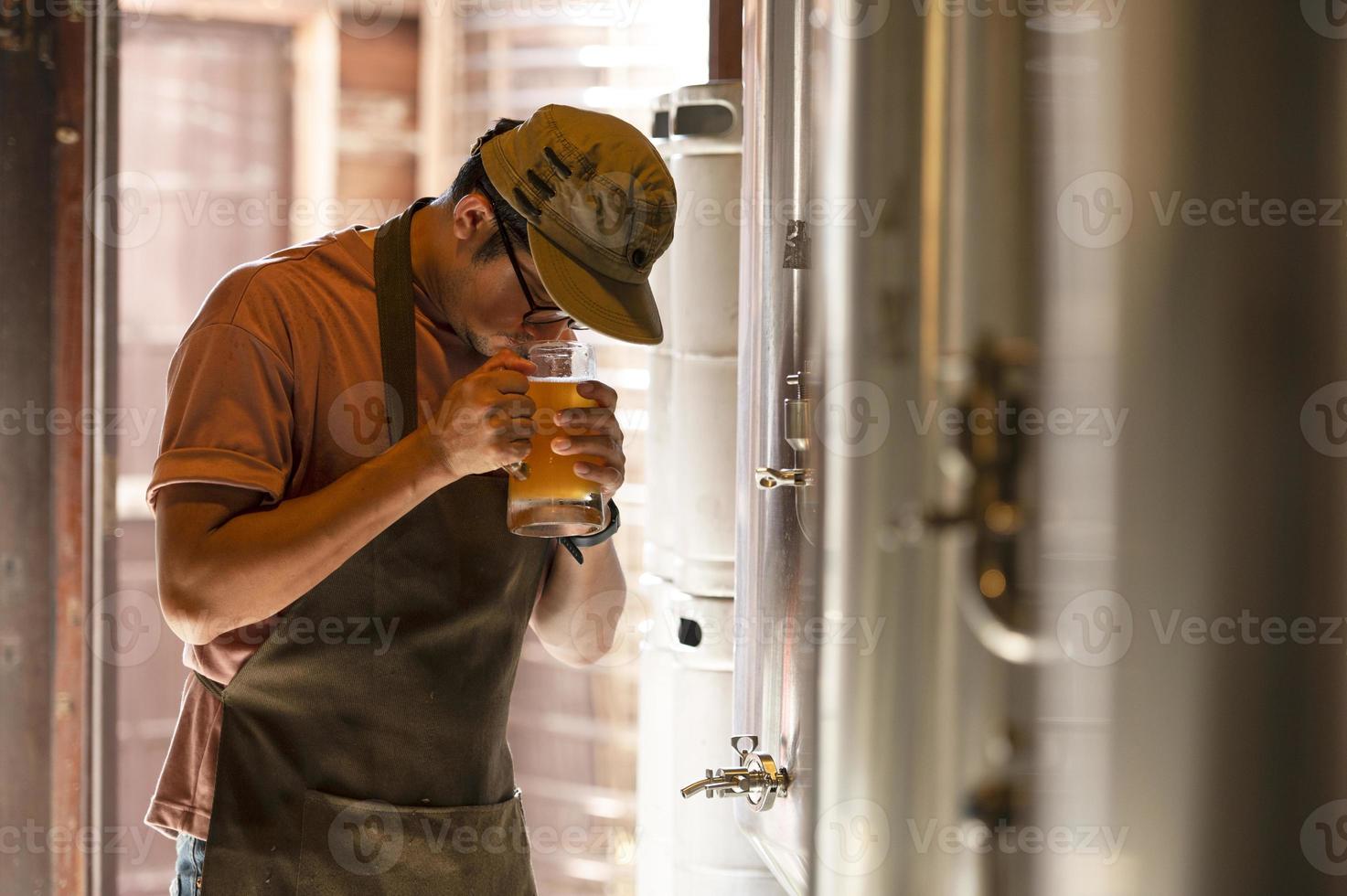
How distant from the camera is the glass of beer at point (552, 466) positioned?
1.53 meters

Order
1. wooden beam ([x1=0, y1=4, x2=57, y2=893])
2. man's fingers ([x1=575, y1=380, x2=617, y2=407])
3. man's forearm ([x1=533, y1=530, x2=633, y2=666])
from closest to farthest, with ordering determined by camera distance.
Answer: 1. man's fingers ([x1=575, y1=380, x2=617, y2=407])
2. man's forearm ([x1=533, y1=530, x2=633, y2=666])
3. wooden beam ([x1=0, y1=4, x2=57, y2=893])

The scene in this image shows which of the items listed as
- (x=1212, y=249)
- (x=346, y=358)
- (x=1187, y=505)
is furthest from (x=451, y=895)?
(x=1212, y=249)

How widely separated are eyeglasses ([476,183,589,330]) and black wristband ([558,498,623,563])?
0.86 feet

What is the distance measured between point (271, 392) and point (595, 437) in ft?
1.32

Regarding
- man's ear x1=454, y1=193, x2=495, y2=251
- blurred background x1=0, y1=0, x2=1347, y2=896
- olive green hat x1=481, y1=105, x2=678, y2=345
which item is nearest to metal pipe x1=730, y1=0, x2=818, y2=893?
blurred background x1=0, y1=0, x2=1347, y2=896

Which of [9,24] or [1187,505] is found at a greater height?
[9,24]

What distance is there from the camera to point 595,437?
1.53 m

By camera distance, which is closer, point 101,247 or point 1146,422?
point 1146,422

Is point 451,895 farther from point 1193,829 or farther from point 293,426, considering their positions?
point 1193,829

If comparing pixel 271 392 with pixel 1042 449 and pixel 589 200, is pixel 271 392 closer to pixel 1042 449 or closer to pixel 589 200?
pixel 589 200

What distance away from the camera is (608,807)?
3.48 meters

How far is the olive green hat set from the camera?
1.55 m

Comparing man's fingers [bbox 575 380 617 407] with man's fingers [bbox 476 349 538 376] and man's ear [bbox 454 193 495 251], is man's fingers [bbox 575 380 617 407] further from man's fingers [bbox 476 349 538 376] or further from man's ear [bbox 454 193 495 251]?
Result: man's ear [bbox 454 193 495 251]

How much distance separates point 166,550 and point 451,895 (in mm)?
625
